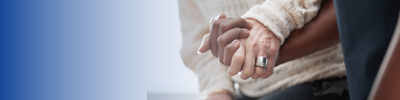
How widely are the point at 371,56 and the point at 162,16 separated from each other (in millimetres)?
1764

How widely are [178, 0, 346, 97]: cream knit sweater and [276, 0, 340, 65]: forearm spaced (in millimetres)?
14

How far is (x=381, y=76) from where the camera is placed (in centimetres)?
27

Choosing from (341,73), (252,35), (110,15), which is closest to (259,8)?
(252,35)

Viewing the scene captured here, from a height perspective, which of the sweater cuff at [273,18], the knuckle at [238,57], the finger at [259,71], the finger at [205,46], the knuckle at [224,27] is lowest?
the finger at [259,71]

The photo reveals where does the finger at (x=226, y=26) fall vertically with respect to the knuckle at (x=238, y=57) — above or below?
above

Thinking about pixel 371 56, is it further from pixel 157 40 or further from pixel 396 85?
pixel 157 40

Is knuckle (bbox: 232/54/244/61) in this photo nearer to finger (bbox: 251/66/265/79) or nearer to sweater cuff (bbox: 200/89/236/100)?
finger (bbox: 251/66/265/79)

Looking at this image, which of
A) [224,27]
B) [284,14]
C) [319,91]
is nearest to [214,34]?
[224,27]

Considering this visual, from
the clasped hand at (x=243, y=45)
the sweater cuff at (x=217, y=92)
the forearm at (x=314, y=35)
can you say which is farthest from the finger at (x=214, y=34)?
the sweater cuff at (x=217, y=92)

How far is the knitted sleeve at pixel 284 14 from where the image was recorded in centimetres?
48

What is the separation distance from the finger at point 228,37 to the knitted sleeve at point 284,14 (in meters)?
0.05

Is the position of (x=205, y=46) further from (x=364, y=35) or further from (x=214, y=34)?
(x=364, y=35)

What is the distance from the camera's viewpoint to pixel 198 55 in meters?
0.96

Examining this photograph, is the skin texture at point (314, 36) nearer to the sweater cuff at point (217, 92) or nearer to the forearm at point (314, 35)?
the forearm at point (314, 35)
